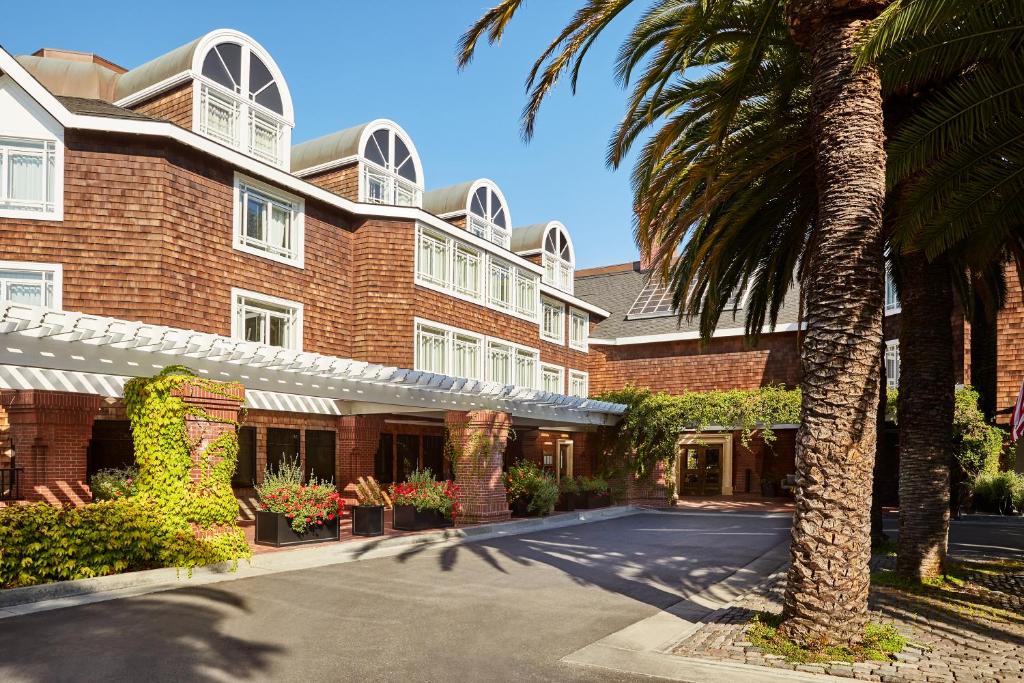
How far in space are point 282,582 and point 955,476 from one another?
22281mm

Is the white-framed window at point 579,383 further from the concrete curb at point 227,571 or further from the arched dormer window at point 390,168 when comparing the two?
the concrete curb at point 227,571

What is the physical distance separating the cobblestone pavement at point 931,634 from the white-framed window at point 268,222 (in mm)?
13994

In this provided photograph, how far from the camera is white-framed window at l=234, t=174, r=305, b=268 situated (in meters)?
18.6

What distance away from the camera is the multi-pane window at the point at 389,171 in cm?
2341

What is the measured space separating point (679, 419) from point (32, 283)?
1976cm

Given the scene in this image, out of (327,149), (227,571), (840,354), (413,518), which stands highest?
(327,149)

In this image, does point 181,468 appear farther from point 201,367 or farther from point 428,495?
point 428,495

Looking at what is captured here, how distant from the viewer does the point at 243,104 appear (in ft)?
65.1

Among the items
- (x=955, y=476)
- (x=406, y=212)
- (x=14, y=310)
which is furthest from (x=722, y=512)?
(x=14, y=310)

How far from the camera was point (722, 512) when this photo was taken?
25375 mm

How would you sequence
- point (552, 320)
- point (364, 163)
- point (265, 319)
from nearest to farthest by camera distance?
point (265, 319) → point (364, 163) → point (552, 320)

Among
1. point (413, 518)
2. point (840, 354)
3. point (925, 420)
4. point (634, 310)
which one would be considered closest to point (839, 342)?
point (840, 354)

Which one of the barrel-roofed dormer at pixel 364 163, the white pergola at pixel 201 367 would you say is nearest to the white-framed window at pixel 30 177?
the white pergola at pixel 201 367

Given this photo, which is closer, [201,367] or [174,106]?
[201,367]
